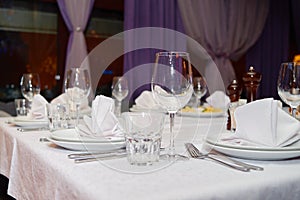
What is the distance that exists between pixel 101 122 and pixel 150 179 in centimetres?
38

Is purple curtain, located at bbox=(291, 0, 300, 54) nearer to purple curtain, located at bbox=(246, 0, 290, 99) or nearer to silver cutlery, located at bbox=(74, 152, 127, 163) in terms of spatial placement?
purple curtain, located at bbox=(246, 0, 290, 99)

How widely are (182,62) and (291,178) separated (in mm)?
336

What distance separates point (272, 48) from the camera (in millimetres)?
5316

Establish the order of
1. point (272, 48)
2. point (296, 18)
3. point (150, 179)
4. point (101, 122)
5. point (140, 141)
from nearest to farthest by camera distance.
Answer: point (150, 179)
point (140, 141)
point (101, 122)
point (272, 48)
point (296, 18)

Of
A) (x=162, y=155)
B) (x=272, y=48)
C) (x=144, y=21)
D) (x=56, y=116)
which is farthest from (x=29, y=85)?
(x=272, y=48)

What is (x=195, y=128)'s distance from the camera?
1353 mm

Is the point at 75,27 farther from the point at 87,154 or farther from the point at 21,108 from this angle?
the point at 87,154

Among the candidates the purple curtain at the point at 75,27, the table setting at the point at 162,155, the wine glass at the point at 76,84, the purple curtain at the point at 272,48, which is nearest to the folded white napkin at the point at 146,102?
the wine glass at the point at 76,84

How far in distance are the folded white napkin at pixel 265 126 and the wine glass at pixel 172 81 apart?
0.51 ft

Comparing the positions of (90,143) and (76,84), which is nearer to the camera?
(90,143)

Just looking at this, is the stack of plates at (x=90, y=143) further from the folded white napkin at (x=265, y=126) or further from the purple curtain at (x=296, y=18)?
the purple curtain at (x=296, y=18)

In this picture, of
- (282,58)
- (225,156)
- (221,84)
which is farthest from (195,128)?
(282,58)

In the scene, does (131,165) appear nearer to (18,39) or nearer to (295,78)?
(295,78)

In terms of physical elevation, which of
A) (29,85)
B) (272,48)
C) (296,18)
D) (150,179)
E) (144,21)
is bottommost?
(150,179)
